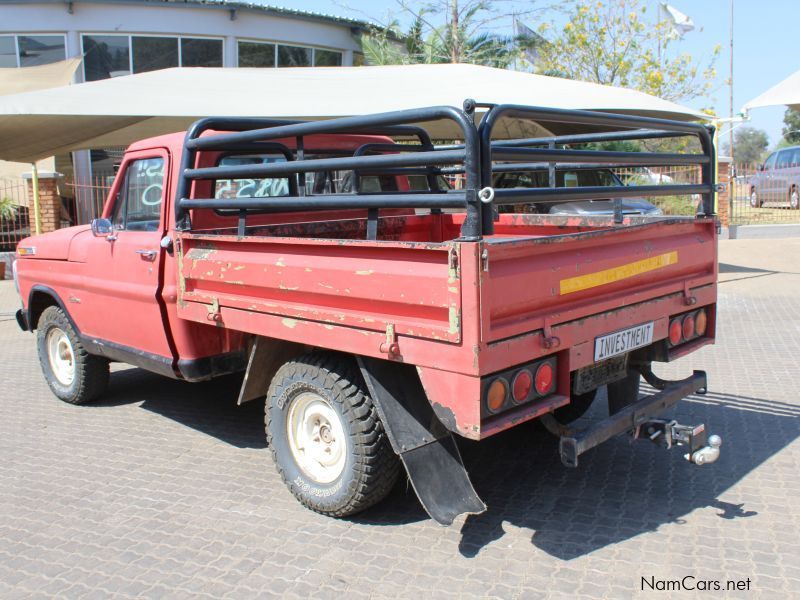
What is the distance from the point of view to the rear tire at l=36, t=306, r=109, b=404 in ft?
18.5

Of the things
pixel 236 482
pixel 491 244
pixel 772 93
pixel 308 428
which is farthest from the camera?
pixel 772 93

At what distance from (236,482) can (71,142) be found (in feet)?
27.4

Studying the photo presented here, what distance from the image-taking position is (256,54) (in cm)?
1969

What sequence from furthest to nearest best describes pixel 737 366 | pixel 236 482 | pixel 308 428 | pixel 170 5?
pixel 170 5 → pixel 737 366 → pixel 236 482 → pixel 308 428

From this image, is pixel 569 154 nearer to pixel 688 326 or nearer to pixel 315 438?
pixel 688 326

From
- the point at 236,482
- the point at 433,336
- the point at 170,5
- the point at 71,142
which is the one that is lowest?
the point at 236,482

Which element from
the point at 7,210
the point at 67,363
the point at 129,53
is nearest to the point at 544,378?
the point at 67,363

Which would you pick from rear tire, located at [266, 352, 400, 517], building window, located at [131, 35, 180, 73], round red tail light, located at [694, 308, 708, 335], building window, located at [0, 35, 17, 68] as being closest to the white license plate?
round red tail light, located at [694, 308, 708, 335]

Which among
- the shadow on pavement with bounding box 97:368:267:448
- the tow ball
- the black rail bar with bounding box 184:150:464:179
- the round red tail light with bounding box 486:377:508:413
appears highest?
the black rail bar with bounding box 184:150:464:179

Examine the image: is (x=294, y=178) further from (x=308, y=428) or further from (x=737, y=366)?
(x=737, y=366)

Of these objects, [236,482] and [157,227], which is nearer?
[236,482]

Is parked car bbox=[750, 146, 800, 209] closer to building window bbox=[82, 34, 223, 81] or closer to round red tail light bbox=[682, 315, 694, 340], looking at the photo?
building window bbox=[82, 34, 223, 81]

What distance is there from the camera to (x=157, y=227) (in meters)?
4.74

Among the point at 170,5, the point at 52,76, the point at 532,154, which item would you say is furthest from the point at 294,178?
the point at 170,5
